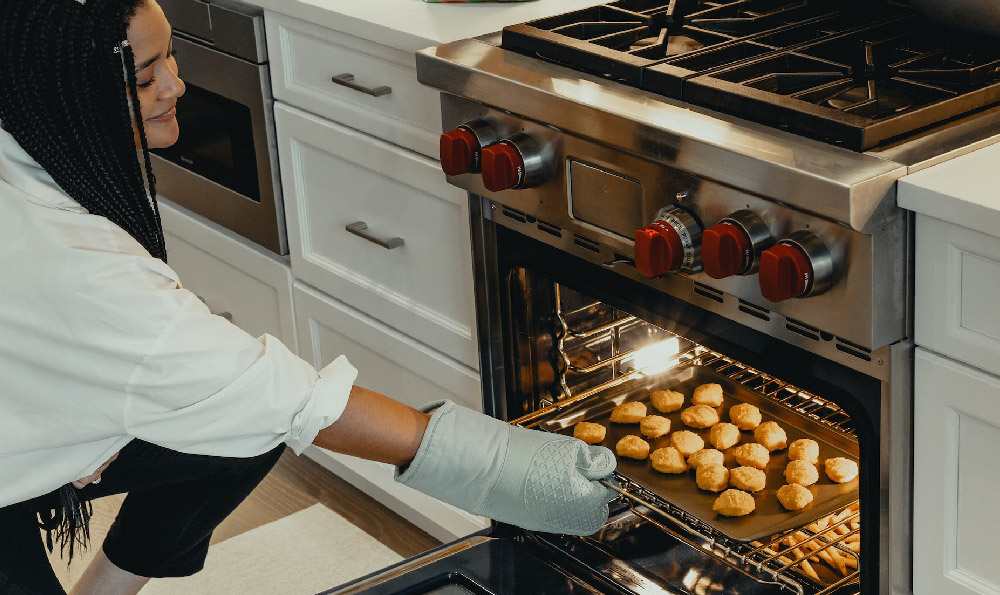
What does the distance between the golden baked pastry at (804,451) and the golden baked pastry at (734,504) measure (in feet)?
0.37

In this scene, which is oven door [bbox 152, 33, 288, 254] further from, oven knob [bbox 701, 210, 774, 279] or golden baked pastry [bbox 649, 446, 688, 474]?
oven knob [bbox 701, 210, 774, 279]

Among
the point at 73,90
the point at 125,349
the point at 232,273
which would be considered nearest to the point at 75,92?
the point at 73,90

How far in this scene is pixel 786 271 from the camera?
1.16 metres

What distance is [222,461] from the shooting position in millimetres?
1707

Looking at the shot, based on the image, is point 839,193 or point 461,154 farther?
point 461,154

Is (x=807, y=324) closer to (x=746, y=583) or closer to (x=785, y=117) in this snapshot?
(x=785, y=117)

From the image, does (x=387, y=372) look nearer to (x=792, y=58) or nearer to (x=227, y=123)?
(x=227, y=123)

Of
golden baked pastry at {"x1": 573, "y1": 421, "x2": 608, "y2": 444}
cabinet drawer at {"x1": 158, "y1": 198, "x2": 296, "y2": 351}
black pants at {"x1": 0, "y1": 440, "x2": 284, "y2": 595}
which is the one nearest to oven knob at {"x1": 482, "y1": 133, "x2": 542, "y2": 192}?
golden baked pastry at {"x1": 573, "y1": 421, "x2": 608, "y2": 444}

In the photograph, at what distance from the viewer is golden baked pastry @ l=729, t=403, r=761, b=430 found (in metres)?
1.64

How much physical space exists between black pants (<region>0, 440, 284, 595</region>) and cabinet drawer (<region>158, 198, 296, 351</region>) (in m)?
0.59

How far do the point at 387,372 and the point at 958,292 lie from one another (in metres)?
1.16

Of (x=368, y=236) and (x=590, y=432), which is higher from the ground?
(x=368, y=236)

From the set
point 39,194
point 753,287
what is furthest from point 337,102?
point 753,287

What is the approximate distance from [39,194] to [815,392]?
0.83 meters
